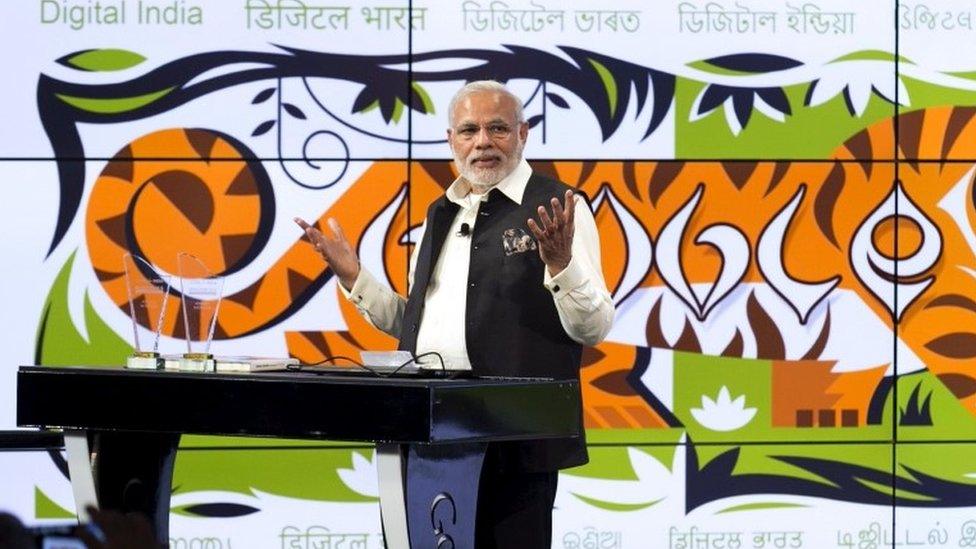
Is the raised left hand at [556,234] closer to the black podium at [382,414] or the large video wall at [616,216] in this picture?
the black podium at [382,414]

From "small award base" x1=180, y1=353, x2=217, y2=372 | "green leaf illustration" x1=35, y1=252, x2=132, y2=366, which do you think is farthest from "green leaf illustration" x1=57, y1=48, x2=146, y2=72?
"small award base" x1=180, y1=353, x2=217, y2=372

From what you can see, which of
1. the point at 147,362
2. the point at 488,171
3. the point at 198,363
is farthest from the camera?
the point at 488,171

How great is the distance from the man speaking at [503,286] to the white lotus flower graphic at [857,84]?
1823 millimetres

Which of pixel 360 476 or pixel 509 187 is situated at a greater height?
pixel 509 187

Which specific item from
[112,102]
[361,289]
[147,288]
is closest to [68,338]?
[112,102]

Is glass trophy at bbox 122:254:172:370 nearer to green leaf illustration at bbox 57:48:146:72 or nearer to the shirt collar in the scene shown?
the shirt collar

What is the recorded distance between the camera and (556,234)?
4074 millimetres

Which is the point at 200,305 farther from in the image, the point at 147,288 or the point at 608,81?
the point at 608,81

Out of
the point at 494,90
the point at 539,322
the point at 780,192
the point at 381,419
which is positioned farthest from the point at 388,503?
the point at 780,192

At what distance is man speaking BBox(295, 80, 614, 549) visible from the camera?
4.23 m

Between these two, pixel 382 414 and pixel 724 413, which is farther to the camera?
pixel 724 413

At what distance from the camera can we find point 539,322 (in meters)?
4.34

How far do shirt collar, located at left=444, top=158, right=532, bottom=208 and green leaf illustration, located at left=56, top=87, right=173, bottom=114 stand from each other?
1.63 meters

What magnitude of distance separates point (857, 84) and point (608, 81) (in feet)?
2.71
